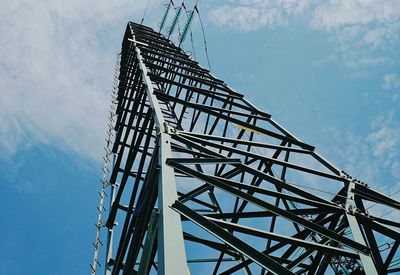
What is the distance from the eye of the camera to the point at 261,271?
27.9 ft

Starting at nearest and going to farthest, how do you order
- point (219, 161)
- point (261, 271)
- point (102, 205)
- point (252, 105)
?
point (219, 161) < point (261, 271) < point (252, 105) < point (102, 205)

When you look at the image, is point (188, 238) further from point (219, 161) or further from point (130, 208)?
point (219, 161)

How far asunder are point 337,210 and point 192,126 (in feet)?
23.3

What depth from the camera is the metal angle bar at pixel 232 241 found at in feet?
14.1

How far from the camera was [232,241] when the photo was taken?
15.0ft

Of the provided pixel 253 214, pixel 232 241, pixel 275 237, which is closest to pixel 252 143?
pixel 253 214

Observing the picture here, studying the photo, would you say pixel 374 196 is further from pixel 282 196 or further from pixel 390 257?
pixel 282 196

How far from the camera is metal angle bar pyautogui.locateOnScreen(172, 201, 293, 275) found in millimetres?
4309

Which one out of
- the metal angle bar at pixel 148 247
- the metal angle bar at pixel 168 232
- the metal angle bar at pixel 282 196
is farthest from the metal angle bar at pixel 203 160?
the metal angle bar at pixel 148 247

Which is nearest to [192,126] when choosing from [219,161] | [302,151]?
[302,151]

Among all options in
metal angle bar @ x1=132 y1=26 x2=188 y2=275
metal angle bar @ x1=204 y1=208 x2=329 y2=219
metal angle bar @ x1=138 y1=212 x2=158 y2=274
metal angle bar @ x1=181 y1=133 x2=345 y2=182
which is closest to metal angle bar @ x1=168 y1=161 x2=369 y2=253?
metal angle bar @ x1=132 y1=26 x2=188 y2=275

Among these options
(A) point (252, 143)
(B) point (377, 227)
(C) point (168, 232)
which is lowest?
(C) point (168, 232)

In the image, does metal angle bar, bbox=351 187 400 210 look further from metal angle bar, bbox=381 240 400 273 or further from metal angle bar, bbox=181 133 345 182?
metal angle bar, bbox=381 240 400 273

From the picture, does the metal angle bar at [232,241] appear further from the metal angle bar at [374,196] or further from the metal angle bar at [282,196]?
the metal angle bar at [374,196]
